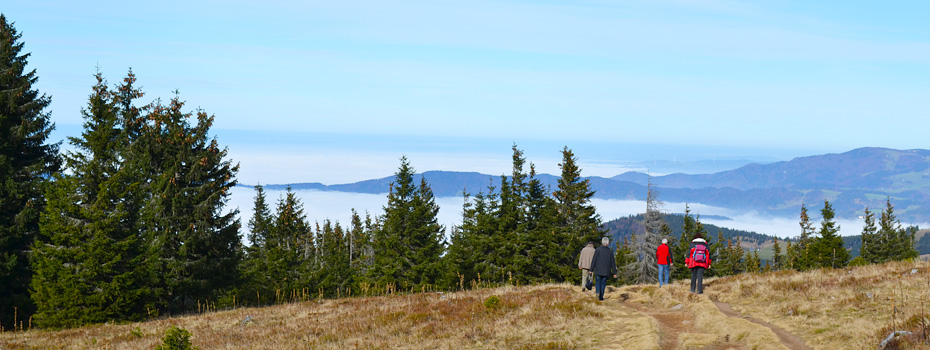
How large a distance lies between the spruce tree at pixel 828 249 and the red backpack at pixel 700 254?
187 feet

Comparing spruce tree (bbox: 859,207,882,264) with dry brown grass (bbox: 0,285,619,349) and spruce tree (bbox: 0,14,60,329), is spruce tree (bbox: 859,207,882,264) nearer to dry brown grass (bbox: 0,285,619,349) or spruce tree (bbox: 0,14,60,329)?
dry brown grass (bbox: 0,285,619,349)

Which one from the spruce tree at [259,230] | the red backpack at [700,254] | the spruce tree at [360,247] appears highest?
the red backpack at [700,254]

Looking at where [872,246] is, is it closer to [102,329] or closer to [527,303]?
[527,303]

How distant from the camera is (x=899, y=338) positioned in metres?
9.24

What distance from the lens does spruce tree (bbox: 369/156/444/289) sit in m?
50.8

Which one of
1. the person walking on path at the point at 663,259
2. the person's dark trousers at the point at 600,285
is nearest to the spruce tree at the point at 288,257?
the person's dark trousers at the point at 600,285

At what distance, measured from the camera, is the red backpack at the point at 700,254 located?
1767 centimetres

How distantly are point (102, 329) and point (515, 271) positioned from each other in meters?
32.3

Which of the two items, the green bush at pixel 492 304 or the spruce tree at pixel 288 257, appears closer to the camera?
the green bush at pixel 492 304

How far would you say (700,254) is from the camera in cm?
1766

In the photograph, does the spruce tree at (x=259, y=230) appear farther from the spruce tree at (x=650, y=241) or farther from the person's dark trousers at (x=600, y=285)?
the person's dark trousers at (x=600, y=285)

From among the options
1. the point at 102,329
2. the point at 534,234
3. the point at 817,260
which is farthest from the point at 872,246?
the point at 102,329

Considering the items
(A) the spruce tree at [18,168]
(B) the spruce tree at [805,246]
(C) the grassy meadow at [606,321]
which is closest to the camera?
(C) the grassy meadow at [606,321]

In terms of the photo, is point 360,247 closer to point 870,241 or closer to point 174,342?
point 870,241
